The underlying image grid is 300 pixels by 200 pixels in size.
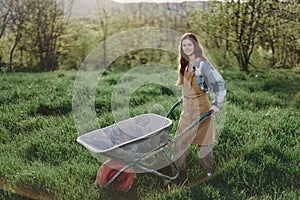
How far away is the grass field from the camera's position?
2.95 meters

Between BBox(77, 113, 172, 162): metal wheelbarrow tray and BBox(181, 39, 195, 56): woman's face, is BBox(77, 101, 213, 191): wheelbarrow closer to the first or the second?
BBox(77, 113, 172, 162): metal wheelbarrow tray

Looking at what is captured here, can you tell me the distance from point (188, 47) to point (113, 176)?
132 centimetres

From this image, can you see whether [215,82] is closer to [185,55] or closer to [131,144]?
[185,55]

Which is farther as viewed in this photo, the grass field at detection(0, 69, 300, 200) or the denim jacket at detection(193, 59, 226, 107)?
the grass field at detection(0, 69, 300, 200)

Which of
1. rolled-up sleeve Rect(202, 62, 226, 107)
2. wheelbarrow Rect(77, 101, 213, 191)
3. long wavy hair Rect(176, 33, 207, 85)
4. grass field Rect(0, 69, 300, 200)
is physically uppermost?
long wavy hair Rect(176, 33, 207, 85)

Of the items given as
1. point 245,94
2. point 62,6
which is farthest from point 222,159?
point 62,6

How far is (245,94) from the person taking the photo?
576 cm

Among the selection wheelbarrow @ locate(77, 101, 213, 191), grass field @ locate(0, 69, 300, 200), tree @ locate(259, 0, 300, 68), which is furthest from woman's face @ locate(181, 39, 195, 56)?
tree @ locate(259, 0, 300, 68)

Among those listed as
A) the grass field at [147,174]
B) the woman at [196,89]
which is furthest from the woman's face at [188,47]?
the grass field at [147,174]

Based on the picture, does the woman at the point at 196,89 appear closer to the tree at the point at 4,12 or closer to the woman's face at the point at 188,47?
the woman's face at the point at 188,47

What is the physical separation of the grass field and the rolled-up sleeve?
2.61 feet

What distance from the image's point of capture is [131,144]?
2.62 m

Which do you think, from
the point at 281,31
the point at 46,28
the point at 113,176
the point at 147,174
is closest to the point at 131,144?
the point at 113,176

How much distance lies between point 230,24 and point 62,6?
4.63 metres
